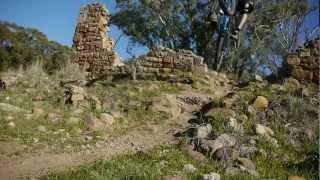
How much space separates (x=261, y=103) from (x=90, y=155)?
3.31 metres

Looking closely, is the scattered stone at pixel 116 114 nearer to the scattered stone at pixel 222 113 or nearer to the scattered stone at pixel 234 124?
the scattered stone at pixel 222 113

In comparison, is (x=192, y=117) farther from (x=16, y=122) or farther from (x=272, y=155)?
(x=16, y=122)

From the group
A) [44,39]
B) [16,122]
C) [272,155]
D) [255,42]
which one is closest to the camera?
[272,155]

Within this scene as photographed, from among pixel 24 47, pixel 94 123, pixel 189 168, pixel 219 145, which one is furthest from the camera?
pixel 24 47

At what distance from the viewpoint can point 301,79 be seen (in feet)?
29.9

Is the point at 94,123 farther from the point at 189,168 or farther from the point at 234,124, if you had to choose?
the point at 189,168

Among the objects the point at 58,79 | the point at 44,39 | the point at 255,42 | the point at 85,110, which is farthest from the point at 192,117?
the point at 44,39

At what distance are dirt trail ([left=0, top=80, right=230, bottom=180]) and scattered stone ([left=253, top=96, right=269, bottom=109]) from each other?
49.5 inches

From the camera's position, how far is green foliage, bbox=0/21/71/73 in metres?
25.1

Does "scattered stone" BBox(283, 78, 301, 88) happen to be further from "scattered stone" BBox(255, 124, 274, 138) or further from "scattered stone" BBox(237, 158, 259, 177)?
"scattered stone" BBox(237, 158, 259, 177)

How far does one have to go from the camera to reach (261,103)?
7703 mm

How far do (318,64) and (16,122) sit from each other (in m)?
5.92

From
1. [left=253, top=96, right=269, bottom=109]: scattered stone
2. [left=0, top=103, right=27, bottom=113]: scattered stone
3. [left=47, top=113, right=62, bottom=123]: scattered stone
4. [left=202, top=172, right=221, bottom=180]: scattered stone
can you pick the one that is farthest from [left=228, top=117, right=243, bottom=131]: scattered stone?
[left=0, top=103, right=27, bottom=113]: scattered stone

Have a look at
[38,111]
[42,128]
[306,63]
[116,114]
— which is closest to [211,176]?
[42,128]
